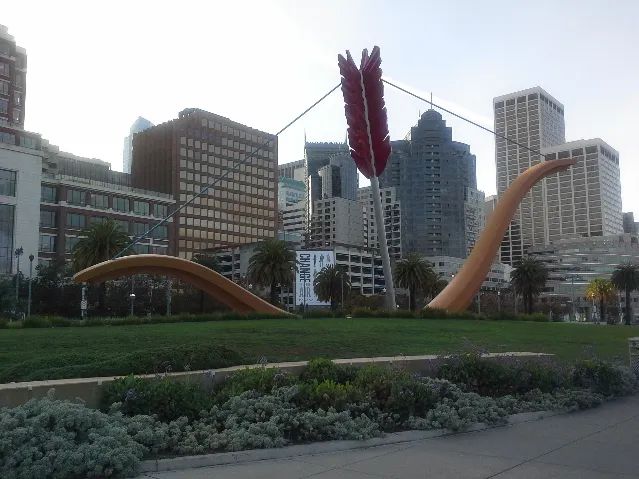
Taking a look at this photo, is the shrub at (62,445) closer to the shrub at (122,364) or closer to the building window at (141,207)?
the shrub at (122,364)

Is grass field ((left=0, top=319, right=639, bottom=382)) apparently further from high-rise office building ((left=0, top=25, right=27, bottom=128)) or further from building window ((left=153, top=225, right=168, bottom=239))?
building window ((left=153, top=225, right=168, bottom=239))

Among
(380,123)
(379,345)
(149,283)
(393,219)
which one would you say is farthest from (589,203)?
(379,345)

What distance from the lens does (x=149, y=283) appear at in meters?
81.2

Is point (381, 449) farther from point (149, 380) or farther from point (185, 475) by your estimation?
Answer: point (149, 380)

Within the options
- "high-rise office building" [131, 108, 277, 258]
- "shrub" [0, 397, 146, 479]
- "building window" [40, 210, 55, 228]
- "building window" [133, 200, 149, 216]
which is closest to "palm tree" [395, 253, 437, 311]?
"shrub" [0, 397, 146, 479]

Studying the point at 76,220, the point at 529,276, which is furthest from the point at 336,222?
the point at 529,276

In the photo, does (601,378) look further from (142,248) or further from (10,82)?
(142,248)

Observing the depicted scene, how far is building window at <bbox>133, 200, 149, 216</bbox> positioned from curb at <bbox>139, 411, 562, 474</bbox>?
104 m

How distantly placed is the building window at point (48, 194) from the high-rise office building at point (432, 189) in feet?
302

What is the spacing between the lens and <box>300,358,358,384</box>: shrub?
9484 mm

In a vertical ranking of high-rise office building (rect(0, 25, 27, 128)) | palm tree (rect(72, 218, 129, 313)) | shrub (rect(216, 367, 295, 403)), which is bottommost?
shrub (rect(216, 367, 295, 403))

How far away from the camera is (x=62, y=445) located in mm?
6016

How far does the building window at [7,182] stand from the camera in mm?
77000

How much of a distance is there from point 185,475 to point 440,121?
159 m
